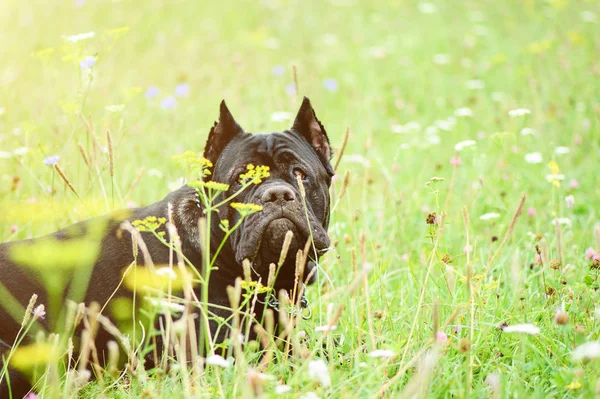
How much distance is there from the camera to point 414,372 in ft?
9.30

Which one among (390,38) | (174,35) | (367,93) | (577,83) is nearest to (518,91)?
(577,83)

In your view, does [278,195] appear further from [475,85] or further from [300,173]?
[475,85]

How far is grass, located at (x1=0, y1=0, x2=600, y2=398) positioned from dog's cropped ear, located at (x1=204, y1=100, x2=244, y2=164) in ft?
1.59

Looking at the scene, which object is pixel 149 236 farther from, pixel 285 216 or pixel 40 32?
pixel 40 32

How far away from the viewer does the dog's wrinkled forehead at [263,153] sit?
11.7ft

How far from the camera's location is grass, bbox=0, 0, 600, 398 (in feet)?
9.31

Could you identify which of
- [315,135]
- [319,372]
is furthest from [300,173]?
[319,372]

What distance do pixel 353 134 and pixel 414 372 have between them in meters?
4.73

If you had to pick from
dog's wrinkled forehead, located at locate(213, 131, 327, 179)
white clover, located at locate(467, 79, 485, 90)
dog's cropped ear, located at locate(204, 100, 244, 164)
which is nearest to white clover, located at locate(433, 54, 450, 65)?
white clover, located at locate(467, 79, 485, 90)

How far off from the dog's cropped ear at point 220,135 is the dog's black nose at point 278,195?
53 cm

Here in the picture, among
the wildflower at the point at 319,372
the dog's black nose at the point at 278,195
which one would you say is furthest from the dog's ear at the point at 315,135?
the wildflower at the point at 319,372

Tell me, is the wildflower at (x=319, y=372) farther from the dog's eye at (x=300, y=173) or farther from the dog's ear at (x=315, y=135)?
the dog's ear at (x=315, y=135)

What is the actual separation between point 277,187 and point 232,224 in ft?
1.12

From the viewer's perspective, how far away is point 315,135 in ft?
12.7
